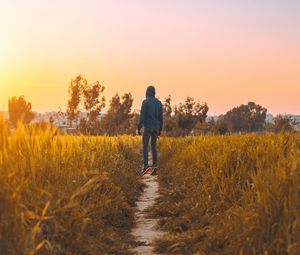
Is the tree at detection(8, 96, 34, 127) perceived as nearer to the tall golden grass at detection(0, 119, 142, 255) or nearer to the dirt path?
the tall golden grass at detection(0, 119, 142, 255)

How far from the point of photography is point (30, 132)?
5848 millimetres

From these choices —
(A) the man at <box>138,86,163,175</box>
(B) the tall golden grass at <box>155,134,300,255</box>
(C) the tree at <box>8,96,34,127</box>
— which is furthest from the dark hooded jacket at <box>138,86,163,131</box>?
(B) the tall golden grass at <box>155,134,300,255</box>

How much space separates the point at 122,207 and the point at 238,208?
254 cm

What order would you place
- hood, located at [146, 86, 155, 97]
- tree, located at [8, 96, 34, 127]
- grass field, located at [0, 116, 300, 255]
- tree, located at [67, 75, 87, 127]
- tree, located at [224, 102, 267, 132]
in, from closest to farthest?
grass field, located at [0, 116, 300, 255] < tree, located at [8, 96, 34, 127] < hood, located at [146, 86, 155, 97] < tree, located at [67, 75, 87, 127] < tree, located at [224, 102, 267, 132]

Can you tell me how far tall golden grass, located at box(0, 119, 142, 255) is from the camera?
12.7 ft

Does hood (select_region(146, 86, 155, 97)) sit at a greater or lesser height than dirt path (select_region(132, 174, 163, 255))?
greater

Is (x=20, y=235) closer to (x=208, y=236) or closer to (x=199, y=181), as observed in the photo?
(x=208, y=236)

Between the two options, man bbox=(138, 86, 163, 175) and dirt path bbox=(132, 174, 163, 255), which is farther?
man bbox=(138, 86, 163, 175)

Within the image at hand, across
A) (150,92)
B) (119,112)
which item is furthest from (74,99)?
(150,92)

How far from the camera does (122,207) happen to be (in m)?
7.47

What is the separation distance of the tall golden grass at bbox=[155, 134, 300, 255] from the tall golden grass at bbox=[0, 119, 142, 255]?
0.76m

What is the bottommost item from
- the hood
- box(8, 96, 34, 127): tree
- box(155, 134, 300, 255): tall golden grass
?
box(155, 134, 300, 255): tall golden grass

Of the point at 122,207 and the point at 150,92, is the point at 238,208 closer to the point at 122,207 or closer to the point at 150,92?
the point at 122,207

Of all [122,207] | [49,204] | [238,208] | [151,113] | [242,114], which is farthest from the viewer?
[242,114]
